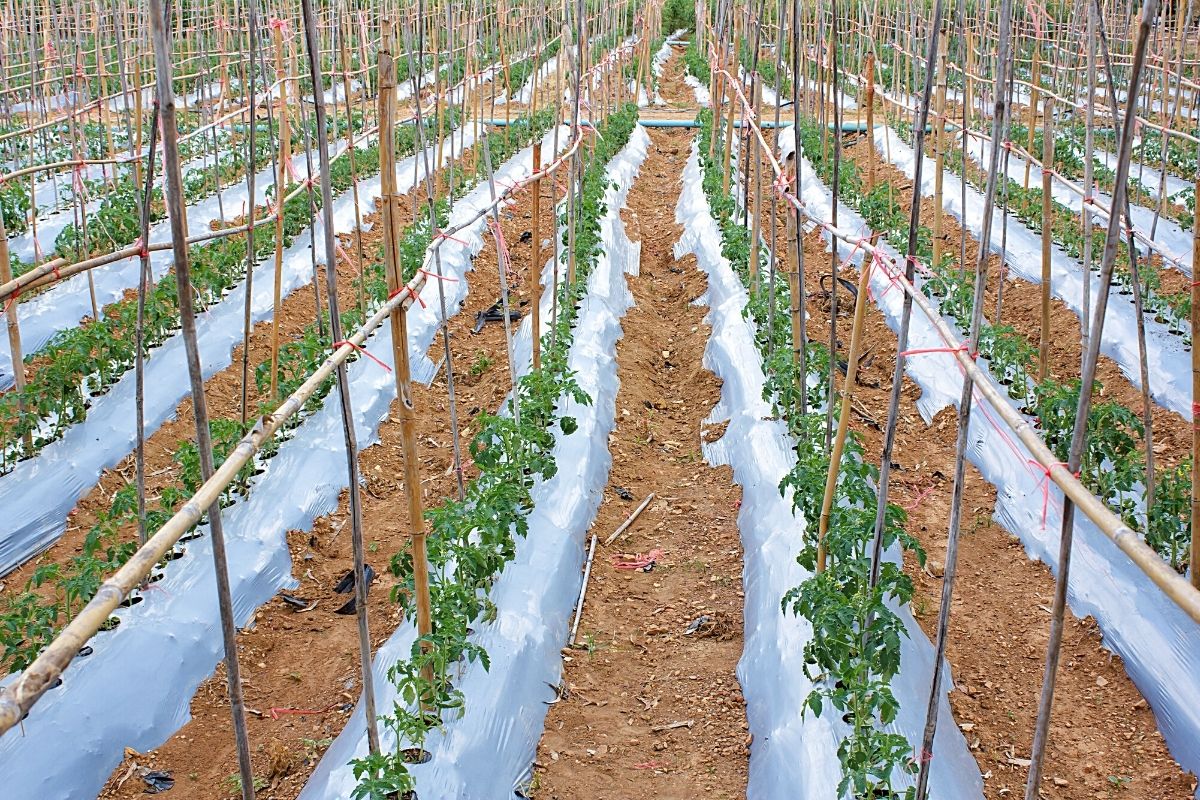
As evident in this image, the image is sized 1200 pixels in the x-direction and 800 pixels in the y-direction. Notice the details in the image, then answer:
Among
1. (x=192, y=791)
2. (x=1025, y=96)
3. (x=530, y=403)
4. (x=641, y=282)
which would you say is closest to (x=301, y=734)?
(x=192, y=791)

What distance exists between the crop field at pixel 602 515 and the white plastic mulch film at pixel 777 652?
0.06 feet

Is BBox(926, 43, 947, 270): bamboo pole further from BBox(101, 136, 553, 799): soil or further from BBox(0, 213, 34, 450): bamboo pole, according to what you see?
BBox(0, 213, 34, 450): bamboo pole

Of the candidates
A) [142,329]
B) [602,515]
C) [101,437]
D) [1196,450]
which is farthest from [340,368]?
[101,437]

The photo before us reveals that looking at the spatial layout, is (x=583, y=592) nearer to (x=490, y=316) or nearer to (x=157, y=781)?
(x=157, y=781)

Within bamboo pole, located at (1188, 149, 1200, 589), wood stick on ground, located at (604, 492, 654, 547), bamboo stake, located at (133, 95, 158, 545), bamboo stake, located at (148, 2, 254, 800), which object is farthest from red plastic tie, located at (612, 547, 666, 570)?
bamboo stake, located at (148, 2, 254, 800)

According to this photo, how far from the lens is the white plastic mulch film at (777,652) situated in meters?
3.43

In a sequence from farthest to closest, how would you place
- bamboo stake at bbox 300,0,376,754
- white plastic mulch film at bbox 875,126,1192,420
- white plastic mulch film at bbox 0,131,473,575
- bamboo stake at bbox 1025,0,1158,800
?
white plastic mulch film at bbox 875,126,1192,420
white plastic mulch film at bbox 0,131,473,575
bamboo stake at bbox 300,0,376,754
bamboo stake at bbox 1025,0,1158,800

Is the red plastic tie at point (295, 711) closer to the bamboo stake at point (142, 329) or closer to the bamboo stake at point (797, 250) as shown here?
the bamboo stake at point (142, 329)

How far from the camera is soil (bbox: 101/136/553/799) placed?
377 cm

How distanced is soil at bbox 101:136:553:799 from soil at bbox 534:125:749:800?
0.92m

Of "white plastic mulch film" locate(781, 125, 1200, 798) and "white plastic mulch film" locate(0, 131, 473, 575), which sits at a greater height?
"white plastic mulch film" locate(0, 131, 473, 575)

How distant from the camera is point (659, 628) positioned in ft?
15.7

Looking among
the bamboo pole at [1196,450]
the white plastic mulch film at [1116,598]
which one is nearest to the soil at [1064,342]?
the white plastic mulch film at [1116,598]

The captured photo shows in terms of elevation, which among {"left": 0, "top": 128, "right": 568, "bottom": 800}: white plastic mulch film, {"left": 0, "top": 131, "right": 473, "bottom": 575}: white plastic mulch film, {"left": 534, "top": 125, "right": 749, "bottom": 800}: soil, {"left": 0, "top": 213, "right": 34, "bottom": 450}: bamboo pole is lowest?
{"left": 534, "top": 125, "right": 749, "bottom": 800}: soil
